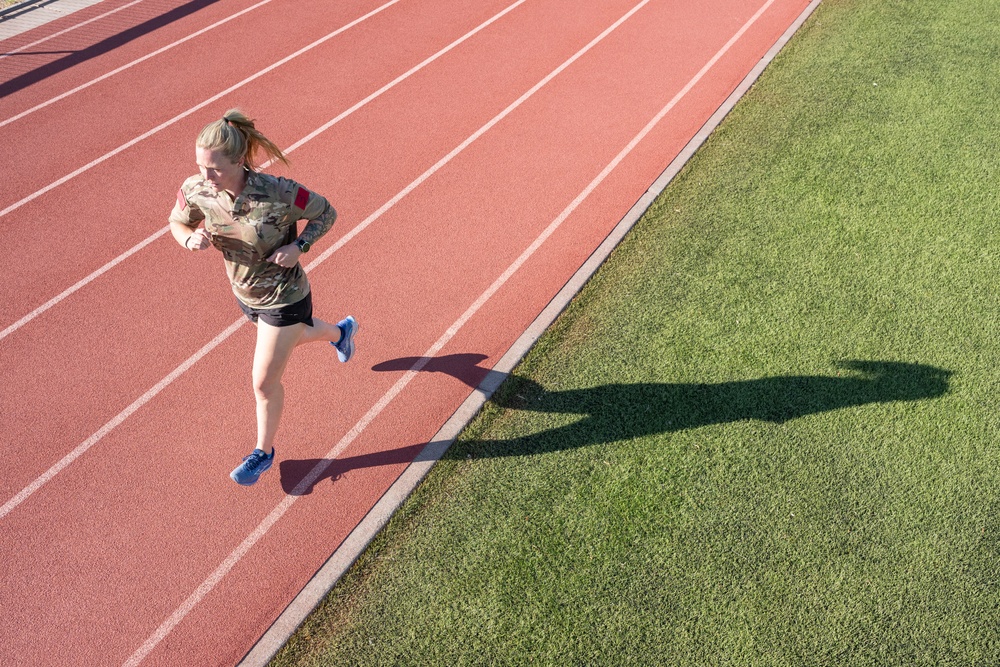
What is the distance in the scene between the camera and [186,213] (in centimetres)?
432

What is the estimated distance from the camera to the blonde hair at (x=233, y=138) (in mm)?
3801

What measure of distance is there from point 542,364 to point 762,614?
233 cm

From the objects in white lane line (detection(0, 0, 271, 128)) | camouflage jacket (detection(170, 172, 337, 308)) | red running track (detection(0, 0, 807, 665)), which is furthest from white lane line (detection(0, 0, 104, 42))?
camouflage jacket (detection(170, 172, 337, 308))

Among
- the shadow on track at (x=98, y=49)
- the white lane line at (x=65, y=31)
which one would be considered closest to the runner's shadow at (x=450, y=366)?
the shadow on track at (x=98, y=49)

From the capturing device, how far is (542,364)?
5801 mm

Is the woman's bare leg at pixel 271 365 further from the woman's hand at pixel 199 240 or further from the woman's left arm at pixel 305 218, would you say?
the woman's hand at pixel 199 240

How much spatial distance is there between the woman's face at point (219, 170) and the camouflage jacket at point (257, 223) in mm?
75

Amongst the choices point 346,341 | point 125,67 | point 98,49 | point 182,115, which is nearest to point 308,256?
point 346,341

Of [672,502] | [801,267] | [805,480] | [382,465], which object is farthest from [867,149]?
[382,465]

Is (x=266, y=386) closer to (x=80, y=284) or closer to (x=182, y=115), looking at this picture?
(x=80, y=284)

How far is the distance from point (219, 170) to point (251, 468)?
199 centimetres

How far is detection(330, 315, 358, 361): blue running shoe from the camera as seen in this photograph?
5.60 metres

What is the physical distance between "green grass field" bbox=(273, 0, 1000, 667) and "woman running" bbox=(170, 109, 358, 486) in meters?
1.37

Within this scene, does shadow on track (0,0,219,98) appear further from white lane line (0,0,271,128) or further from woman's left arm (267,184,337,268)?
woman's left arm (267,184,337,268)
